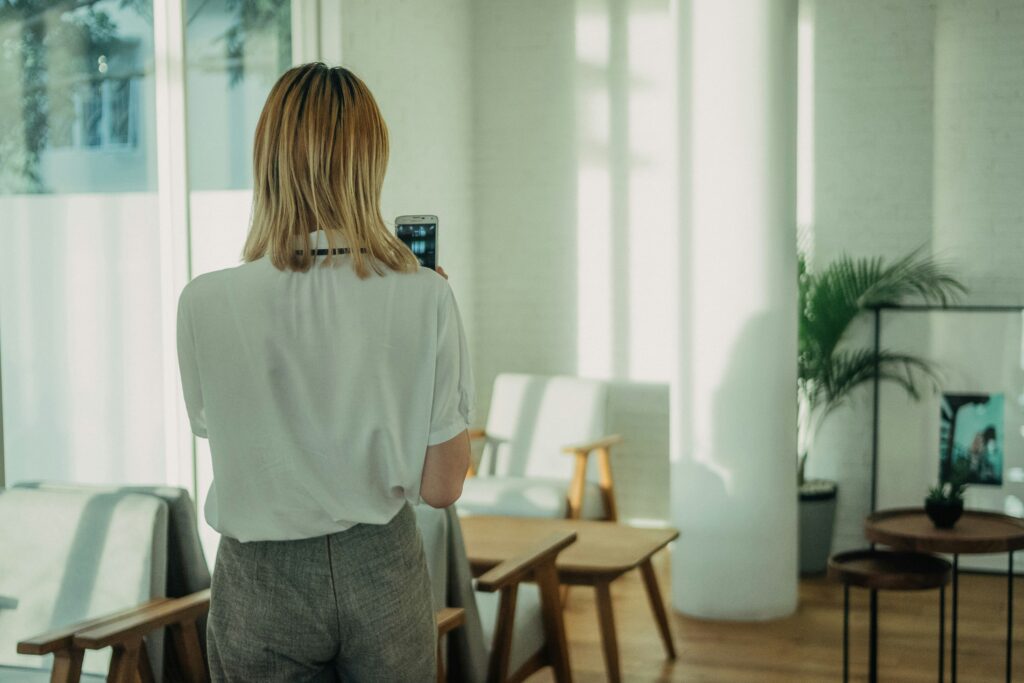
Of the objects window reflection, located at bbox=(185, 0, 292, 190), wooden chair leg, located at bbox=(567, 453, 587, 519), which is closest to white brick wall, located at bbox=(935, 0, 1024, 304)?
wooden chair leg, located at bbox=(567, 453, 587, 519)

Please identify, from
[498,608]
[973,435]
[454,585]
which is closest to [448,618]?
[454,585]

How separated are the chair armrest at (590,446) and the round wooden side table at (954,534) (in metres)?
1.61

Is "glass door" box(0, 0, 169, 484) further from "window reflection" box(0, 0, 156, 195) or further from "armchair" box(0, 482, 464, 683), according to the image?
"armchair" box(0, 482, 464, 683)

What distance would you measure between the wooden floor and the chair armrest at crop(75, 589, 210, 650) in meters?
1.70

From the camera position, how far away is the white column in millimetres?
4652

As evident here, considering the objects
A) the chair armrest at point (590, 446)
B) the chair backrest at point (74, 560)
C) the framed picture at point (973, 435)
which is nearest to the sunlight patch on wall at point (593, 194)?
the chair armrest at point (590, 446)

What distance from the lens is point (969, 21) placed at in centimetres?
561

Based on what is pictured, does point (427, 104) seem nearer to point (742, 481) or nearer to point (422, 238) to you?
point (742, 481)

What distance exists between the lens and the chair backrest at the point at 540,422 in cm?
559

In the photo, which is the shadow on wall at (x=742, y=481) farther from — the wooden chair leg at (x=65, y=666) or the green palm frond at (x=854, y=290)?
the wooden chair leg at (x=65, y=666)

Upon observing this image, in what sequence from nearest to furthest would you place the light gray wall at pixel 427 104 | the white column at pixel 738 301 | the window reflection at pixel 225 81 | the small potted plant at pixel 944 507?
the small potted plant at pixel 944 507 → the window reflection at pixel 225 81 → the white column at pixel 738 301 → the light gray wall at pixel 427 104

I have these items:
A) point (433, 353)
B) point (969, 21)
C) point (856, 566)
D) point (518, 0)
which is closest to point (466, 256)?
point (518, 0)

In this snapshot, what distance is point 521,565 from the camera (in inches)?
120

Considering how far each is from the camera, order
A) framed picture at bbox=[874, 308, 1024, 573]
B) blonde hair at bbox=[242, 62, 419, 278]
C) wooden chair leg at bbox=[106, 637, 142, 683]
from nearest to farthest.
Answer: blonde hair at bbox=[242, 62, 419, 278] → wooden chair leg at bbox=[106, 637, 142, 683] → framed picture at bbox=[874, 308, 1024, 573]
